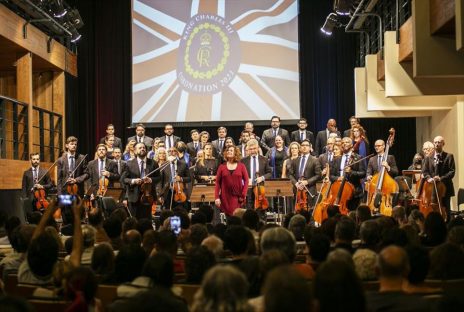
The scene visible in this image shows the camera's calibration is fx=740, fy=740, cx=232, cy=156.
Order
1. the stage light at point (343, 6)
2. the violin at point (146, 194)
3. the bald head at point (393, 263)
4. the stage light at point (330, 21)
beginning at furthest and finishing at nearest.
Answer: the stage light at point (330, 21), the stage light at point (343, 6), the violin at point (146, 194), the bald head at point (393, 263)

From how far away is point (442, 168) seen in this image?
36.9ft

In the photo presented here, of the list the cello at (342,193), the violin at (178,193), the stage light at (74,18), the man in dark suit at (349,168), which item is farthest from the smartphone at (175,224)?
the stage light at (74,18)

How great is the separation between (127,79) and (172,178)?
702 centimetres

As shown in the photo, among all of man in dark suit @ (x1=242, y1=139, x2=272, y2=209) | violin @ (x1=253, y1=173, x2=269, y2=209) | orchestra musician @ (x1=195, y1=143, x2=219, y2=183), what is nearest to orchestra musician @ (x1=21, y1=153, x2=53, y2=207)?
orchestra musician @ (x1=195, y1=143, x2=219, y2=183)

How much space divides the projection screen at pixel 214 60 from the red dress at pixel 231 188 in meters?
7.80

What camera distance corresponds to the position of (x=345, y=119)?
18625 millimetres

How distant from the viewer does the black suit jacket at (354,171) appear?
40.7 feet

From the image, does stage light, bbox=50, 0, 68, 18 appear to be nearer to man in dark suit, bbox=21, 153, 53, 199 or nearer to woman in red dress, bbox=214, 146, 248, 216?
man in dark suit, bbox=21, 153, 53, 199

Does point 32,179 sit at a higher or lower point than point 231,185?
higher

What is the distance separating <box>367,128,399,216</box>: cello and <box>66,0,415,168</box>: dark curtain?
7034 mm

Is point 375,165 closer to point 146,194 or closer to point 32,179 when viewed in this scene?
point 146,194

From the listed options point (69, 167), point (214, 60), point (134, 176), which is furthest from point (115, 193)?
point (214, 60)

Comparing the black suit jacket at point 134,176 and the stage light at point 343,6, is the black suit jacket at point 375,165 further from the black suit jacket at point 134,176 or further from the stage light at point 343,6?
the stage light at point 343,6

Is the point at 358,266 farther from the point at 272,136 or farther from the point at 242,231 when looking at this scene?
the point at 272,136
